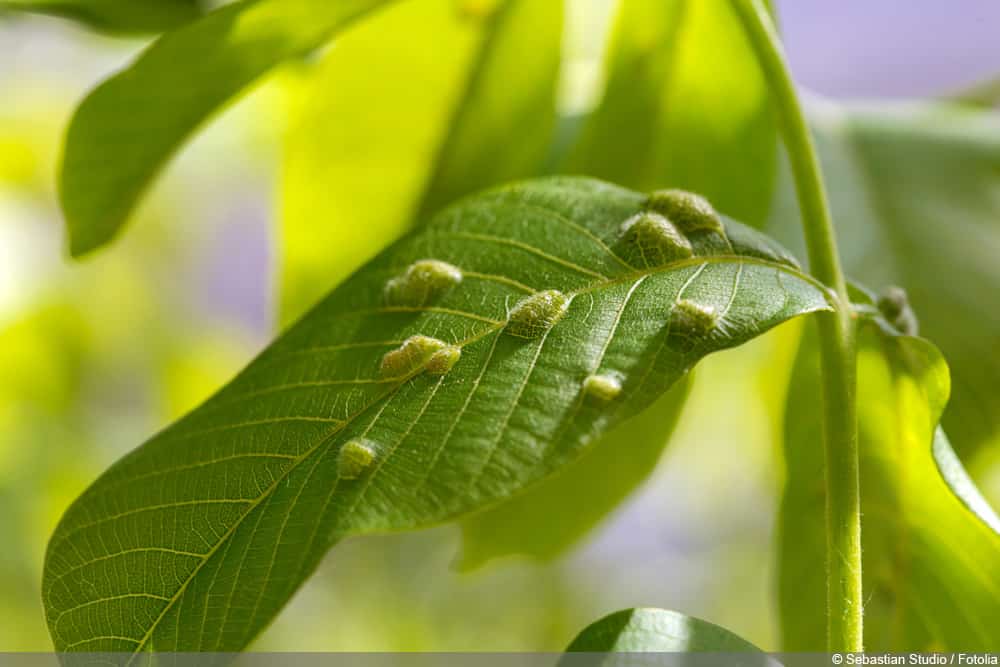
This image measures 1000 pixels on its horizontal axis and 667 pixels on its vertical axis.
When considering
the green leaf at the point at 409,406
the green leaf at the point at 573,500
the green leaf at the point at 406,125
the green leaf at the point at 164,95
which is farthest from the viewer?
the green leaf at the point at 406,125

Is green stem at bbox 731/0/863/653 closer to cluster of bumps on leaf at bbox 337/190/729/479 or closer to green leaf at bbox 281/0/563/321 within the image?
cluster of bumps on leaf at bbox 337/190/729/479

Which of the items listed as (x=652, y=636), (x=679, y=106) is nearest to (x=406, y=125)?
(x=679, y=106)

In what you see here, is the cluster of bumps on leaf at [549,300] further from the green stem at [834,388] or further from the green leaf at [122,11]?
the green leaf at [122,11]

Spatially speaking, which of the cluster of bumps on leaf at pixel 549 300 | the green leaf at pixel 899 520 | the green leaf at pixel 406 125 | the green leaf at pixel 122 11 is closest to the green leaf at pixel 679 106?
the green leaf at pixel 406 125

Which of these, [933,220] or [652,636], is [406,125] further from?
[652,636]

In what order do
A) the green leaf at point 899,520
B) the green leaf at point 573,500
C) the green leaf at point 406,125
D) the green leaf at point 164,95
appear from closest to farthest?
the green leaf at point 899,520
the green leaf at point 164,95
the green leaf at point 573,500
the green leaf at point 406,125

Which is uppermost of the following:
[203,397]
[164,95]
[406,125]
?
[164,95]

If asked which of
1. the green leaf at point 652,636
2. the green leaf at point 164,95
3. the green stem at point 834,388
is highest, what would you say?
the green leaf at point 164,95
